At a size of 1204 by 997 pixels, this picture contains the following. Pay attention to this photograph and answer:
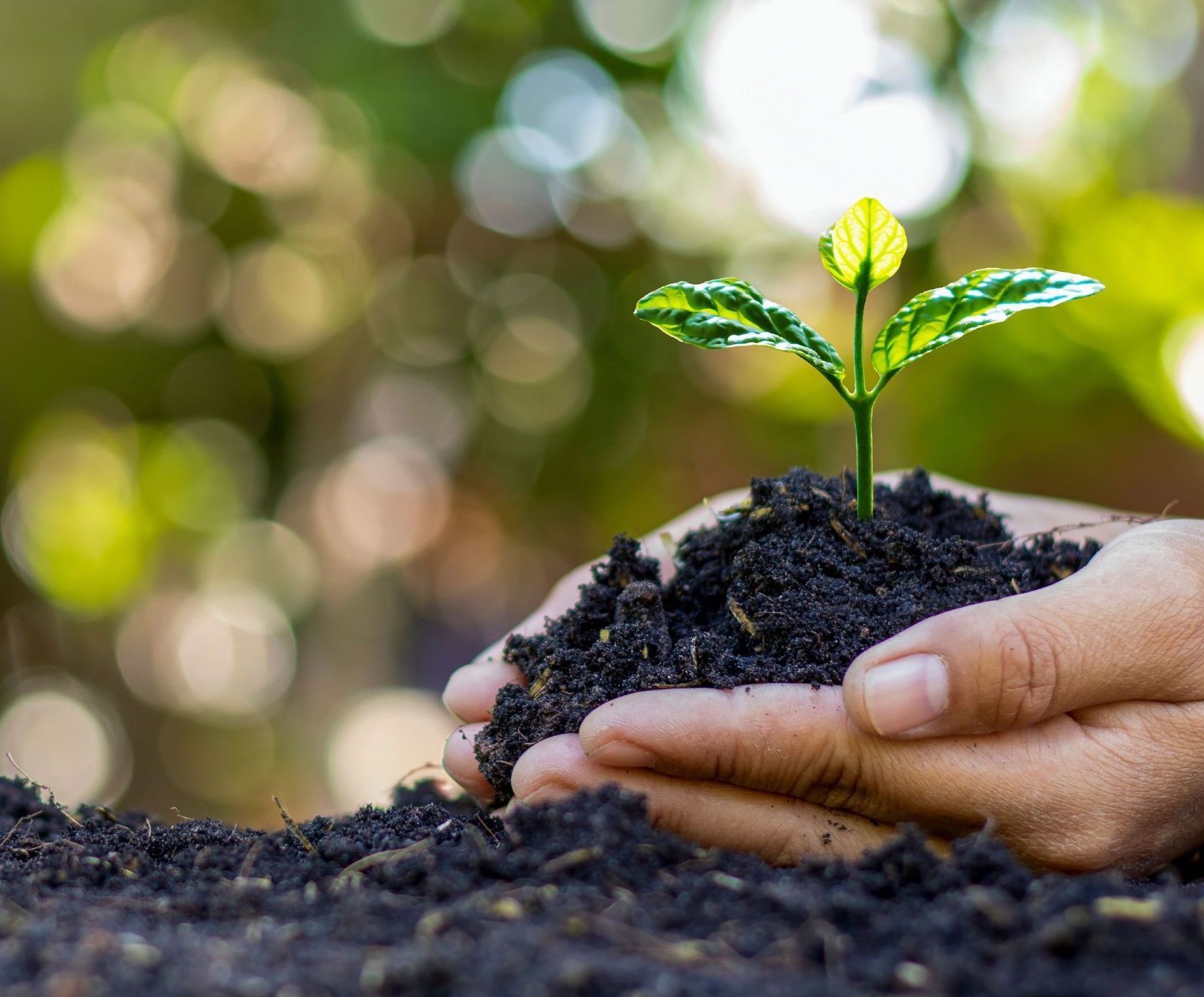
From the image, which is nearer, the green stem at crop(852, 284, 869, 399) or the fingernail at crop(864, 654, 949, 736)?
the fingernail at crop(864, 654, 949, 736)

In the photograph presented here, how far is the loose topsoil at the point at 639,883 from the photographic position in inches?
30.3

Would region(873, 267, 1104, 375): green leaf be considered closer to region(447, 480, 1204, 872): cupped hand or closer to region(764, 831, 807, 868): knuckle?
region(447, 480, 1204, 872): cupped hand

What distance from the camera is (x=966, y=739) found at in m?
1.26

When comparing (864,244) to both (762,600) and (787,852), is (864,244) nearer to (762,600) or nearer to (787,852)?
(762,600)

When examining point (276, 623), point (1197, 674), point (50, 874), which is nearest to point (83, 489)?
point (276, 623)

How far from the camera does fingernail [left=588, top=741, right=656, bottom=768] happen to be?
1226 millimetres

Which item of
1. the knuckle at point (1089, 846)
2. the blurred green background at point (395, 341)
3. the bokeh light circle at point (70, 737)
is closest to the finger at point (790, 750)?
the knuckle at point (1089, 846)

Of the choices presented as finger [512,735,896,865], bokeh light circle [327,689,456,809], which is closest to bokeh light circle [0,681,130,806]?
bokeh light circle [327,689,456,809]

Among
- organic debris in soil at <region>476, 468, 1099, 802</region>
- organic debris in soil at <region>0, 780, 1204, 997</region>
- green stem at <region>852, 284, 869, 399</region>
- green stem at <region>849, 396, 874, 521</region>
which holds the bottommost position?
organic debris in soil at <region>0, 780, 1204, 997</region>

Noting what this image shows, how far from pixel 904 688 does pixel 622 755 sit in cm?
37

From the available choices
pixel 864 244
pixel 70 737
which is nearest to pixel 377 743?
pixel 70 737

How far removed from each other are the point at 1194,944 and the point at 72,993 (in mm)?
936

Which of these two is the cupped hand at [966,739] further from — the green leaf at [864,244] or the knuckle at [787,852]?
the green leaf at [864,244]

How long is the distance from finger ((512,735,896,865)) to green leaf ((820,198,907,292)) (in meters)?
0.78
